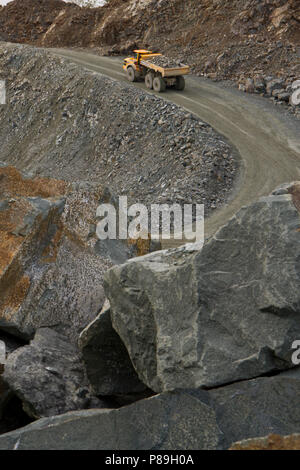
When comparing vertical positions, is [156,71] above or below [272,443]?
above

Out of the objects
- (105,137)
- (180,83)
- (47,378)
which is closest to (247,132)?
(180,83)

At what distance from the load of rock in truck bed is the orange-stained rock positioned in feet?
78.0

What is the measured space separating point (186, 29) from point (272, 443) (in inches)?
1292

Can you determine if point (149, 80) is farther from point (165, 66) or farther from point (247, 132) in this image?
point (247, 132)

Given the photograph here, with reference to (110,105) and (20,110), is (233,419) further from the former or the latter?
(20,110)

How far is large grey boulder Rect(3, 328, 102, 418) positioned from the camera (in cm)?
528

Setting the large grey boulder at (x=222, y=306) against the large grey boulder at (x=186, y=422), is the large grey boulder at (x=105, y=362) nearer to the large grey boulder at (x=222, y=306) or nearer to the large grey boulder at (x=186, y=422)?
the large grey boulder at (x=222, y=306)

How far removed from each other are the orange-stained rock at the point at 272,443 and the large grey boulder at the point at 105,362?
84.9 inches

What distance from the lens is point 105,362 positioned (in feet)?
18.8

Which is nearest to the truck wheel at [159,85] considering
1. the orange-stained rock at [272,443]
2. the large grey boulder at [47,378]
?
the large grey boulder at [47,378]

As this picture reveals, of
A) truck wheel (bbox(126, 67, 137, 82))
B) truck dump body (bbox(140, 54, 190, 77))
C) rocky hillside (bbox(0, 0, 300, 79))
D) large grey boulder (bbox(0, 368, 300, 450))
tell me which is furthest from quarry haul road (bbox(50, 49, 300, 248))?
large grey boulder (bbox(0, 368, 300, 450))

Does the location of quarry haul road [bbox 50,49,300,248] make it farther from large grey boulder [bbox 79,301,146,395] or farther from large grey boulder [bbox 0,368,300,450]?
Answer: large grey boulder [bbox 0,368,300,450]
